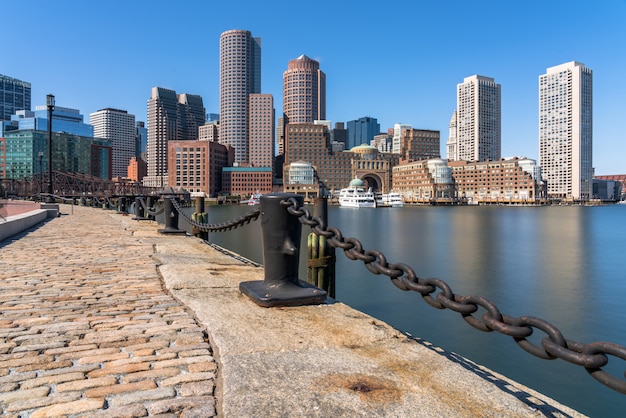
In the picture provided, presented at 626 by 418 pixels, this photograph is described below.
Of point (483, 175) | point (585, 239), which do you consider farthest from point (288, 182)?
point (585, 239)

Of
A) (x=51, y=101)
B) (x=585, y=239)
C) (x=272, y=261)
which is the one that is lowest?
(x=585, y=239)

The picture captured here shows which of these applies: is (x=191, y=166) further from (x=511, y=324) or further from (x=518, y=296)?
(x=511, y=324)

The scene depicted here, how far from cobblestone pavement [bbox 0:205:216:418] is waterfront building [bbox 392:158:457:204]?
17515 centimetres

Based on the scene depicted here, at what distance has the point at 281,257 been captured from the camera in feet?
17.4

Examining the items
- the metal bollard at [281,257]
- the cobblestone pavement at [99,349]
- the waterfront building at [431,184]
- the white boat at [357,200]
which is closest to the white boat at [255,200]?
the metal bollard at [281,257]

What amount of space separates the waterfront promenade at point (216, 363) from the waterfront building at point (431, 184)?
17570 centimetres

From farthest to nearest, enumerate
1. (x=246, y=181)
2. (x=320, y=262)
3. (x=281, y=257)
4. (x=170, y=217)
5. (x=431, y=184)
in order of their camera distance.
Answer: (x=246, y=181), (x=431, y=184), (x=170, y=217), (x=320, y=262), (x=281, y=257)

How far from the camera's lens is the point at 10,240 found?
11820mm

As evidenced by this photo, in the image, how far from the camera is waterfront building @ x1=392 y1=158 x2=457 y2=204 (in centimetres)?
17600

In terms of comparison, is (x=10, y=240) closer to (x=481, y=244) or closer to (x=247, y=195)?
(x=481, y=244)

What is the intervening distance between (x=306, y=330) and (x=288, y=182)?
17803 centimetres

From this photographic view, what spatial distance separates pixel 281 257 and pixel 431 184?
178 meters

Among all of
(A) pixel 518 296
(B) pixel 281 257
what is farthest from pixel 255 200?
(B) pixel 281 257

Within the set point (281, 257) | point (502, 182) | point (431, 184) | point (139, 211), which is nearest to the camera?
point (281, 257)
